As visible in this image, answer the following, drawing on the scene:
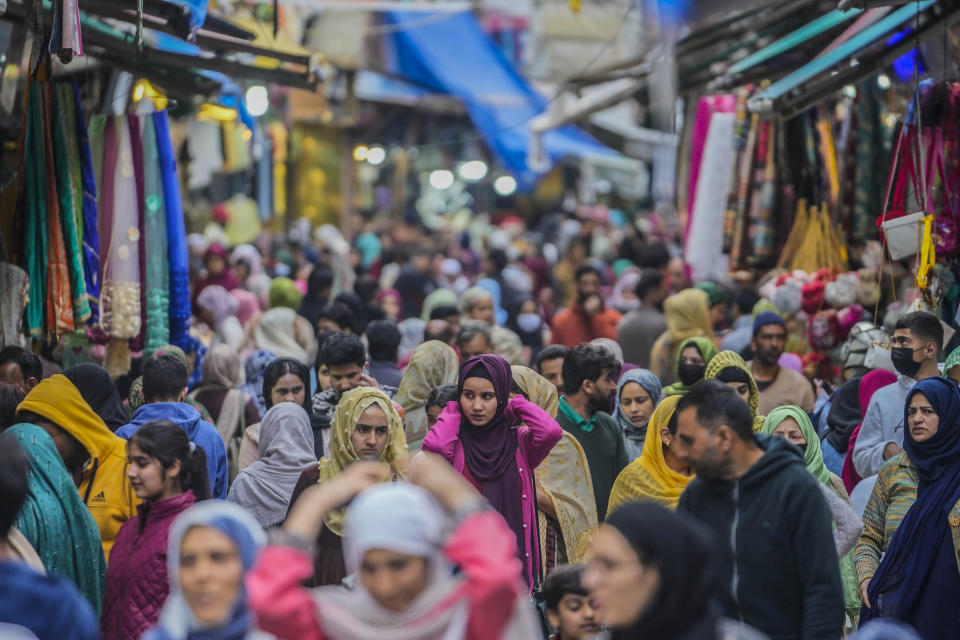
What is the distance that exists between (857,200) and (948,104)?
7.92 ft

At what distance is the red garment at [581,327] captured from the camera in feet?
37.0

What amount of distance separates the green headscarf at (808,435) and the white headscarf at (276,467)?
76.5 inches

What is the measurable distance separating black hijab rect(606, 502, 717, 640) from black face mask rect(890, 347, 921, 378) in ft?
12.1

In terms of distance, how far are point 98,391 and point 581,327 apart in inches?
210

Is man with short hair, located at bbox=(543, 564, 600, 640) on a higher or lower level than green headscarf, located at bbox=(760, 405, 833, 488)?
lower

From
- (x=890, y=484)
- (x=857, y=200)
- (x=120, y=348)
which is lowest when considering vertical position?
(x=890, y=484)

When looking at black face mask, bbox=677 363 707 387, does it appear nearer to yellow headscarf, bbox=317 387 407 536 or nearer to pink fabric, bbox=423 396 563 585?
pink fabric, bbox=423 396 563 585

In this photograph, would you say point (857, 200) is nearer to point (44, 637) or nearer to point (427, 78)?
point (44, 637)

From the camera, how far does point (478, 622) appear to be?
11.8ft

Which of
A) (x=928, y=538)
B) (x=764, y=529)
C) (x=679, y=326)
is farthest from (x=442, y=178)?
(x=764, y=529)

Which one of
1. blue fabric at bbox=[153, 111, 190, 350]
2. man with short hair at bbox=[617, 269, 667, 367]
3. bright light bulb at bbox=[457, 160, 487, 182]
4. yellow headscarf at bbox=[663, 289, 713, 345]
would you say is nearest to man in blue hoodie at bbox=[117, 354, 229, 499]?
blue fabric at bbox=[153, 111, 190, 350]

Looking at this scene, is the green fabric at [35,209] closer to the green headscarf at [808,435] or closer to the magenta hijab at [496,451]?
the magenta hijab at [496,451]

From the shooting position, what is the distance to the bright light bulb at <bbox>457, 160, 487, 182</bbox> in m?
23.2

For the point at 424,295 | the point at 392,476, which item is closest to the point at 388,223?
the point at 424,295
